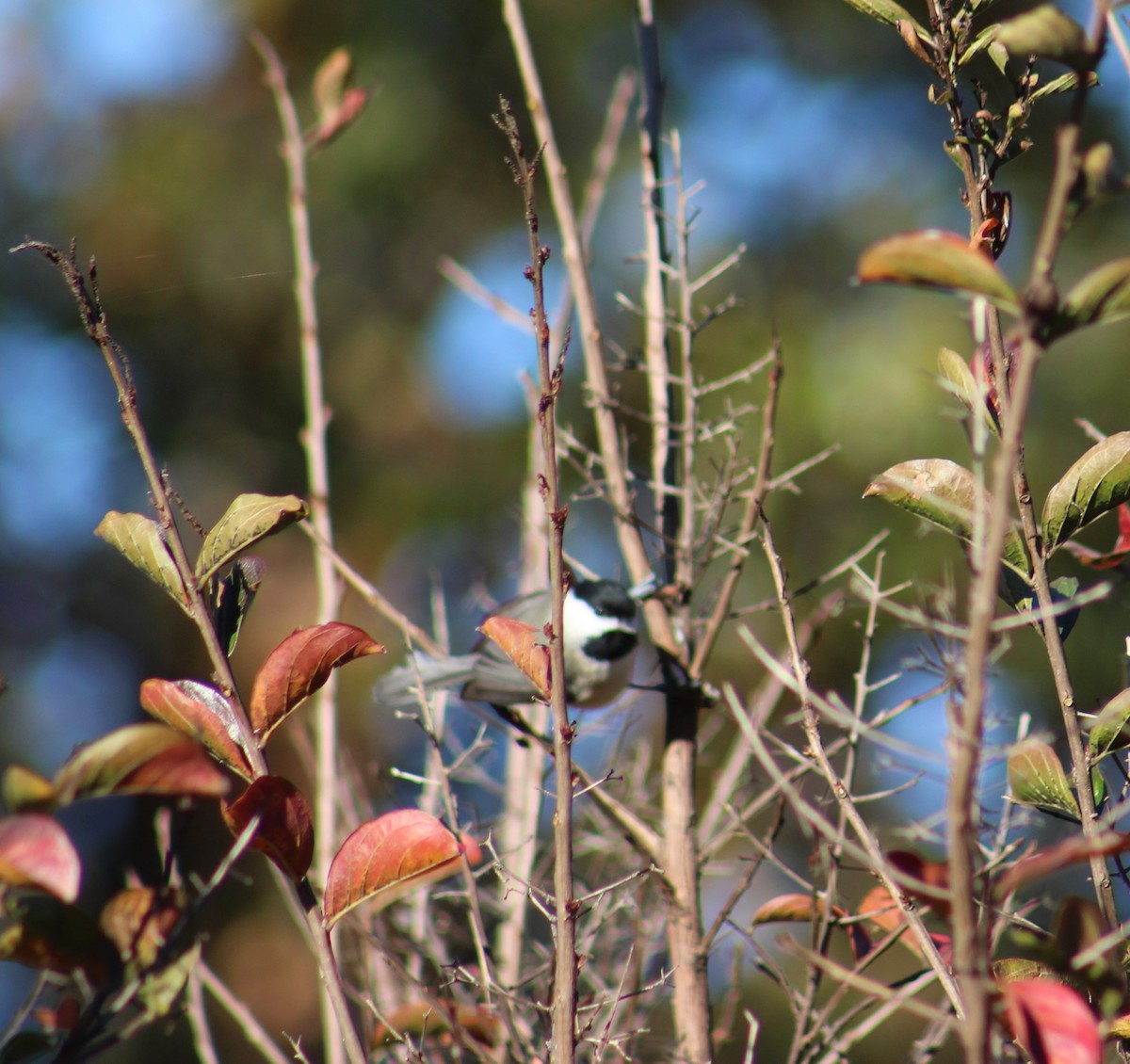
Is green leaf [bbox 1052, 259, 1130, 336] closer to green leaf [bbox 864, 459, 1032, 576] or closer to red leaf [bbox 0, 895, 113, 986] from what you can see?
green leaf [bbox 864, 459, 1032, 576]

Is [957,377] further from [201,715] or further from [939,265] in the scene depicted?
[201,715]

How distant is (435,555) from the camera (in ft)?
13.8

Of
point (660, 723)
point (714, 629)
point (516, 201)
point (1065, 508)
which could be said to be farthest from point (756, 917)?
point (516, 201)

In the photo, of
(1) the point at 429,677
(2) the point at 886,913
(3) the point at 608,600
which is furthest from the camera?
(3) the point at 608,600

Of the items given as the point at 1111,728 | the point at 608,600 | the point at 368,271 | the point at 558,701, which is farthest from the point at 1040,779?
the point at 368,271

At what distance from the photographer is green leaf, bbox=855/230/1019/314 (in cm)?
50

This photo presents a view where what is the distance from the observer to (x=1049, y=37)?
0.51 m

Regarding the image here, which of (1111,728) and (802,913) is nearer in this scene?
(1111,728)

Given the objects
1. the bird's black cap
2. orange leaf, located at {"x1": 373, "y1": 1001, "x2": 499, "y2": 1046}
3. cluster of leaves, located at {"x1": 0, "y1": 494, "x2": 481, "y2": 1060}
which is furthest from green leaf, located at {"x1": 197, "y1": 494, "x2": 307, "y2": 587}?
the bird's black cap

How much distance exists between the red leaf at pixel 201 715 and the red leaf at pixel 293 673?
16 millimetres

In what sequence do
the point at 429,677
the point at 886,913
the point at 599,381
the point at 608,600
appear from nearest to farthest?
the point at 886,913 < the point at 599,381 < the point at 429,677 < the point at 608,600

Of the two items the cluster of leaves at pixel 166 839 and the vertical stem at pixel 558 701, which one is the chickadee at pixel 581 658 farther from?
the vertical stem at pixel 558 701

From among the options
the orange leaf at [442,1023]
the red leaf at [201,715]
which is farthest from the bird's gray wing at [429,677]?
the red leaf at [201,715]

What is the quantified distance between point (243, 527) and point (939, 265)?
0.39 m
